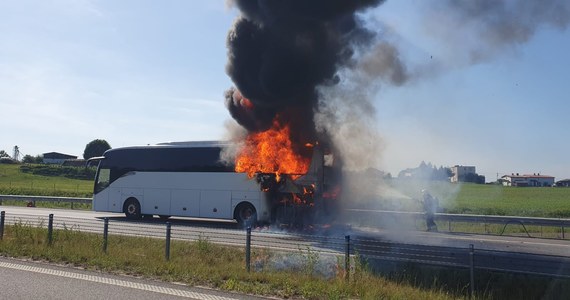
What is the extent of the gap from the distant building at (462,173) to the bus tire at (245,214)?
495 inches

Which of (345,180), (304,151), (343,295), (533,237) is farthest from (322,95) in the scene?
(343,295)

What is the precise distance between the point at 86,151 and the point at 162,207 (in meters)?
104

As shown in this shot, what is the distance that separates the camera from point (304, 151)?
1759 cm

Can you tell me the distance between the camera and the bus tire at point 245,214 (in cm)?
1870

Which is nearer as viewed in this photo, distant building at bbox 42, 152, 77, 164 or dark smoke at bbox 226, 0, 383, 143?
dark smoke at bbox 226, 0, 383, 143

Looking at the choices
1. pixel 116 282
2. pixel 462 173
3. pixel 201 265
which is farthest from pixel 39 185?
pixel 116 282

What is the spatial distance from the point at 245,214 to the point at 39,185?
145ft

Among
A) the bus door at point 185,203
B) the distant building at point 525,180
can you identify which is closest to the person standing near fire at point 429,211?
the bus door at point 185,203

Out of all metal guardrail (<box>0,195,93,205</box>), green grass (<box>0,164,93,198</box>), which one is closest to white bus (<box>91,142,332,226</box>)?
metal guardrail (<box>0,195,93,205</box>)

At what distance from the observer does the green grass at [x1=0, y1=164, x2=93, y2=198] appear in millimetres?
42653

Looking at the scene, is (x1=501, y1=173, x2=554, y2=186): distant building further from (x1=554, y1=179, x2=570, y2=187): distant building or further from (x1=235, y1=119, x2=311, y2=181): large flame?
(x1=235, y1=119, x2=311, y2=181): large flame

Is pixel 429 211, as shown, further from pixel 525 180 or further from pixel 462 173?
pixel 525 180

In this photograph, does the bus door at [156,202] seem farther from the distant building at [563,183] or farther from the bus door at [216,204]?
the distant building at [563,183]

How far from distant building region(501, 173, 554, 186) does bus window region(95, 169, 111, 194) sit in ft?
118
